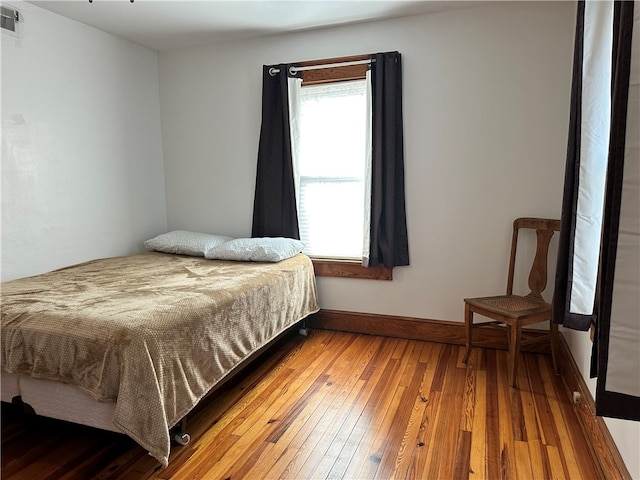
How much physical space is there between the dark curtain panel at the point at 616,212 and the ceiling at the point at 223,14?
203cm

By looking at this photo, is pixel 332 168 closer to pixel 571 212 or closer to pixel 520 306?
pixel 520 306

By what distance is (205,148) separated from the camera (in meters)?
3.79

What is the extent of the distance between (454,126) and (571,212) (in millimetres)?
1424

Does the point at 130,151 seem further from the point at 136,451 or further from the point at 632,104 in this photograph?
the point at 632,104

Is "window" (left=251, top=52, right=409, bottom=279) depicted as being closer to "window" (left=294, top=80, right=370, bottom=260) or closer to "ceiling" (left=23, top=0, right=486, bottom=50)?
"window" (left=294, top=80, right=370, bottom=260)

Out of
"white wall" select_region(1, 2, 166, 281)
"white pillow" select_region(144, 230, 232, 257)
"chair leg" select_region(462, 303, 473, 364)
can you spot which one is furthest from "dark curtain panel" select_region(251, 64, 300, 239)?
"chair leg" select_region(462, 303, 473, 364)

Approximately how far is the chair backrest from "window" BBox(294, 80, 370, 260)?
1081 mm

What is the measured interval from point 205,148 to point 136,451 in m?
2.58

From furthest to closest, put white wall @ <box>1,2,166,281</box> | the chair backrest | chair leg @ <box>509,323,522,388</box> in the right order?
the chair backrest < white wall @ <box>1,2,166,281</box> < chair leg @ <box>509,323,522,388</box>

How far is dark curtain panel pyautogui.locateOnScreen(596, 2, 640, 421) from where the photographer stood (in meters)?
1.10

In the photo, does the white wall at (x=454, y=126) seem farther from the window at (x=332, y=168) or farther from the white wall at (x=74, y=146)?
the white wall at (x=74, y=146)

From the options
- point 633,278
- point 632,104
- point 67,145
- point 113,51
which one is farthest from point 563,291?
point 113,51

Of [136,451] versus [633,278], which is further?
[136,451]

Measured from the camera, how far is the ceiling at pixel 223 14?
283 cm
